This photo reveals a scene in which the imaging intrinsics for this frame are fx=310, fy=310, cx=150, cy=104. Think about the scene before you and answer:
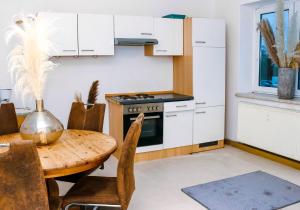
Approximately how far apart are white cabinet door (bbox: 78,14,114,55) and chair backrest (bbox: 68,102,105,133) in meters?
1.08

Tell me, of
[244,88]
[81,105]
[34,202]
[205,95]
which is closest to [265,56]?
[244,88]

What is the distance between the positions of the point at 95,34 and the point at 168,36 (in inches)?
42.8

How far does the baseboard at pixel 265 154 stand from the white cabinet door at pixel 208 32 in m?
1.58

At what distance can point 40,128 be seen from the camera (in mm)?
2291

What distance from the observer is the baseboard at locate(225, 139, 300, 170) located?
3.99m

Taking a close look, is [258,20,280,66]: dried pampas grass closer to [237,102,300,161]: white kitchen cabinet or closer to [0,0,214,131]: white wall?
[237,102,300,161]: white kitchen cabinet

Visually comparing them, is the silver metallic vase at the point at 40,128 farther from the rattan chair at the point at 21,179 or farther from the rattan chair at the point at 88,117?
the rattan chair at the point at 88,117

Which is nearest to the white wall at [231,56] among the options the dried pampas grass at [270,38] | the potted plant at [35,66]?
the dried pampas grass at [270,38]

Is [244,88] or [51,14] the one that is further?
[244,88]

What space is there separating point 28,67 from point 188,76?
2800 millimetres

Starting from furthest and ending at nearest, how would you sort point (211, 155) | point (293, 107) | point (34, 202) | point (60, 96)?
point (211, 155), point (60, 96), point (293, 107), point (34, 202)

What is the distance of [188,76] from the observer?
4.60m

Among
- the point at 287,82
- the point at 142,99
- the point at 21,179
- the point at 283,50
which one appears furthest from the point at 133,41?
the point at 21,179

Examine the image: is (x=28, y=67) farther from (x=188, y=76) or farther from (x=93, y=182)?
(x=188, y=76)
